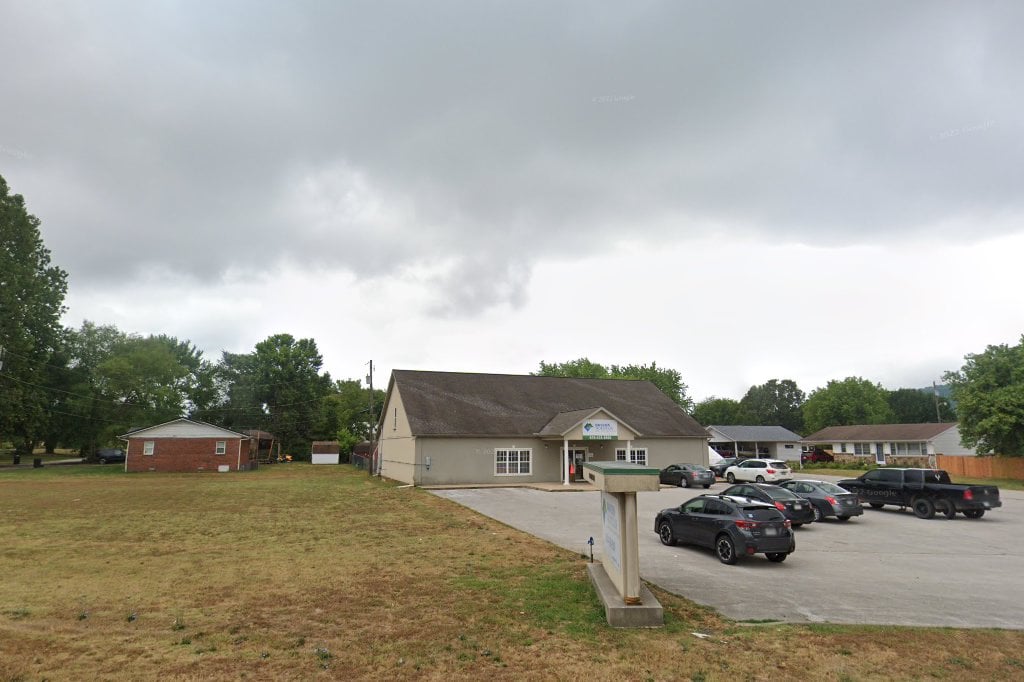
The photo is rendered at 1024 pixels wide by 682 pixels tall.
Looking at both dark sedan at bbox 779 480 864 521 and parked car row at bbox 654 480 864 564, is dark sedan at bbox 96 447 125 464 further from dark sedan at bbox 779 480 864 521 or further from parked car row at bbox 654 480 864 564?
dark sedan at bbox 779 480 864 521

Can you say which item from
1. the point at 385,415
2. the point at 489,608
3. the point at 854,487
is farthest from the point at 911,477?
the point at 385,415

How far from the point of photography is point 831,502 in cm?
1956

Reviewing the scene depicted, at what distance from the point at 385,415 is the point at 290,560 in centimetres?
3300

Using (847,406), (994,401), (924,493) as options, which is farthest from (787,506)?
(847,406)

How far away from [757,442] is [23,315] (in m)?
75.0

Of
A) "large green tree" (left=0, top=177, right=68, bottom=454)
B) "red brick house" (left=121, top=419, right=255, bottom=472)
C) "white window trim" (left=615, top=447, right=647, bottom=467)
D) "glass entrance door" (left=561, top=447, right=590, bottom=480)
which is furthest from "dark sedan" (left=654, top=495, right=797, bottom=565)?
"large green tree" (left=0, top=177, right=68, bottom=454)

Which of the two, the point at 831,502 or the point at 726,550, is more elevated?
the point at 831,502

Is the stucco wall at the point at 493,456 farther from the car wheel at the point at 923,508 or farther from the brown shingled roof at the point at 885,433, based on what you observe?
the brown shingled roof at the point at 885,433

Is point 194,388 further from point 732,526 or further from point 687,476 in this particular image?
point 732,526

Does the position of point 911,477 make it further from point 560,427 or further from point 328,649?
point 328,649

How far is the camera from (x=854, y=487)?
77.4 feet

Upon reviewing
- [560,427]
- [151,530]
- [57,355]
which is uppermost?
[57,355]

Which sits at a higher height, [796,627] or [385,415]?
[385,415]

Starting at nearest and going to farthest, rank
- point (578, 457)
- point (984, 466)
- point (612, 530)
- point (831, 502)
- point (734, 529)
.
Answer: point (612, 530), point (734, 529), point (831, 502), point (578, 457), point (984, 466)
